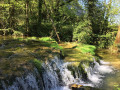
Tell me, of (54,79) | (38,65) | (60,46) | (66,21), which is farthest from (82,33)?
(38,65)

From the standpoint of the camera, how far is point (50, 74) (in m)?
6.32

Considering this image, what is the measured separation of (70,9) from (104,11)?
4756mm

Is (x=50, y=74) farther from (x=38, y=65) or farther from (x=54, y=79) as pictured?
(x=38, y=65)

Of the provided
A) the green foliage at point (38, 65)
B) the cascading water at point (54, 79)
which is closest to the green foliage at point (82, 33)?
the cascading water at point (54, 79)

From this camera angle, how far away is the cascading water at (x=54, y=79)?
4676 mm

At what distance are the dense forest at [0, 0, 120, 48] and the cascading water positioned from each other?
711 cm

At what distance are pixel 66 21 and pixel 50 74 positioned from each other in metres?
12.7

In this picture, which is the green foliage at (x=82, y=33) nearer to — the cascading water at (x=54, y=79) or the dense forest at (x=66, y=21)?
the dense forest at (x=66, y=21)

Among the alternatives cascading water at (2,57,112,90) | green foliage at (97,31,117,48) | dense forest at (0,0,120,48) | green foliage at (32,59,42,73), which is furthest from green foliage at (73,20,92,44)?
green foliage at (32,59,42,73)

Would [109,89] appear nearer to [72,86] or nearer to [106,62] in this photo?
[72,86]

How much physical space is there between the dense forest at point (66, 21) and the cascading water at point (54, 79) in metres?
7.11

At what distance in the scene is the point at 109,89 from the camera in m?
6.46

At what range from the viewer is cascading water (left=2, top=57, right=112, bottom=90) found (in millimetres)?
4676

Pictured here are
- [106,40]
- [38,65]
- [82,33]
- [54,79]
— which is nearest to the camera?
[38,65]
